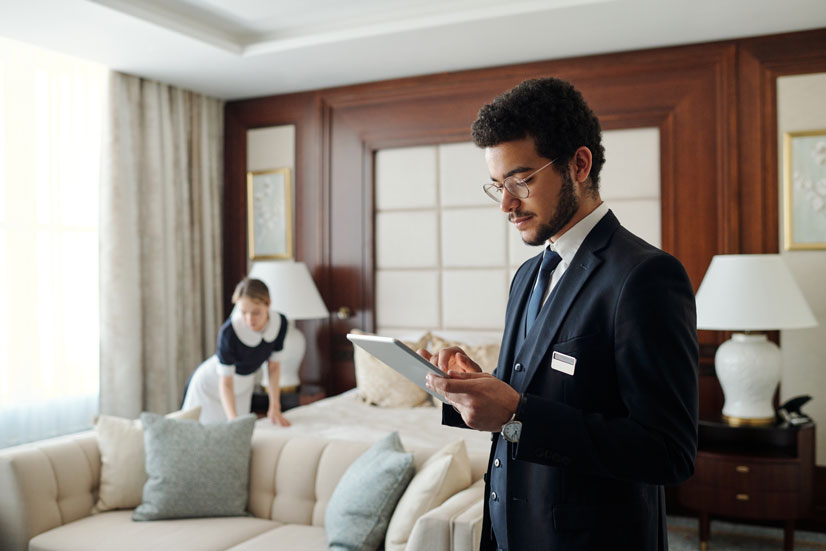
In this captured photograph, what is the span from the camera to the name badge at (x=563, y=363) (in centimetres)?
115

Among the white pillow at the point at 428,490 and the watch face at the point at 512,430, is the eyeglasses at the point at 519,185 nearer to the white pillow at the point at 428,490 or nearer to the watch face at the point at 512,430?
the watch face at the point at 512,430

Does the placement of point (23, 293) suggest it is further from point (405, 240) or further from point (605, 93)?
point (605, 93)

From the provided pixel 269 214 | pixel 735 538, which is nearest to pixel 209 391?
pixel 269 214

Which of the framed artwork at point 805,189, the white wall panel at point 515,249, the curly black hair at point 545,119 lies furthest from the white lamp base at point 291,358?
the curly black hair at point 545,119

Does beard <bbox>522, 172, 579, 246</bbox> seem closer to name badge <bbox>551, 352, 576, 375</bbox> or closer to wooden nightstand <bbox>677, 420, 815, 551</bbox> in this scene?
name badge <bbox>551, 352, 576, 375</bbox>

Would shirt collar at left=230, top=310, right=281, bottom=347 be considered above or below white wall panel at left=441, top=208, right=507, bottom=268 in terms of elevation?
below

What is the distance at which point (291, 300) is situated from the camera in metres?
4.59

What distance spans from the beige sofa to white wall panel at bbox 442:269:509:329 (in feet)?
6.23

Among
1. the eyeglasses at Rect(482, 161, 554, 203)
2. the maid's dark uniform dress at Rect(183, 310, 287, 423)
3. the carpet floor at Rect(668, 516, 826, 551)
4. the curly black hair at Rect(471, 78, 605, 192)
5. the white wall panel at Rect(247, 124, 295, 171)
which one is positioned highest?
the white wall panel at Rect(247, 124, 295, 171)

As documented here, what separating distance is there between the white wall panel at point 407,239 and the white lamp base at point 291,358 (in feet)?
2.43

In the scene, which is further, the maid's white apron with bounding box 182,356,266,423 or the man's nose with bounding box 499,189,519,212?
the maid's white apron with bounding box 182,356,266,423

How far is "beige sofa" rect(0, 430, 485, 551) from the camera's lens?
2.59 metres

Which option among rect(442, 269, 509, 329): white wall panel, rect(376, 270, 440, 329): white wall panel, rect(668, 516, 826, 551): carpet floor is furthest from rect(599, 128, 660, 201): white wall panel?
rect(668, 516, 826, 551): carpet floor

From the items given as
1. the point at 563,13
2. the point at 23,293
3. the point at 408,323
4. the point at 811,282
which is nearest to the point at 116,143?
the point at 23,293
